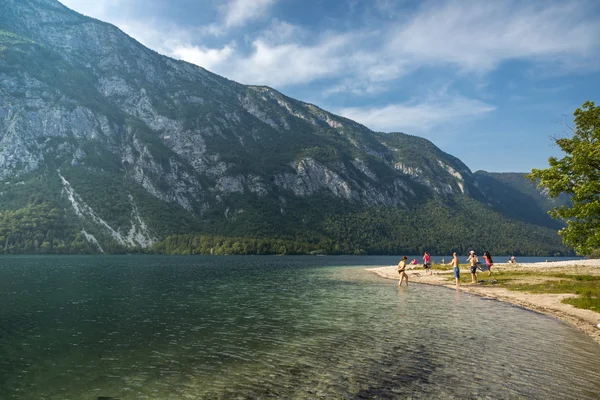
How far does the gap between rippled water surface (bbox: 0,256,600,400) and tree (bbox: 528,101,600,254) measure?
800cm

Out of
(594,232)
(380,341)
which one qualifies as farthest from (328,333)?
(594,232)

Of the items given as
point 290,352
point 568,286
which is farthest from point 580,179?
point 290,352

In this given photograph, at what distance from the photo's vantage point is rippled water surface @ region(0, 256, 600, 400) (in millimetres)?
12852

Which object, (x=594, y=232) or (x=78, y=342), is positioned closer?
(x=78, y=342)

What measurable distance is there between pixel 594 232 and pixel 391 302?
17.6 metres

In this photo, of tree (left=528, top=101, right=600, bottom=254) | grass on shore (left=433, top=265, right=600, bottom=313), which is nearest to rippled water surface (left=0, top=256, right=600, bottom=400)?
grass on shore (left=433, top=265, right=600, bottom=313)

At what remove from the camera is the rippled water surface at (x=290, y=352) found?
1285 cm

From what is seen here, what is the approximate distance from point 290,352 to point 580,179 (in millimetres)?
28645

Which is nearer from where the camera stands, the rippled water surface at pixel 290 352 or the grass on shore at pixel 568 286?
the rippled water surface at pixel 290 352

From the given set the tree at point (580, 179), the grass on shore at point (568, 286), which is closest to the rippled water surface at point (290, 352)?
the grass on shore at point (568, 286)

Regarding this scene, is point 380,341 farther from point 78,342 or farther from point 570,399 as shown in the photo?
point 78,342

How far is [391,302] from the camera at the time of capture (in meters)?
34.8

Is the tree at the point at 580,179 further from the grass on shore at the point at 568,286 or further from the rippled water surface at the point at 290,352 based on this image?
the rippled water surface at the point at 290,352

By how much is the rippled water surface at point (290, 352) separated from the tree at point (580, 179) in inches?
315
